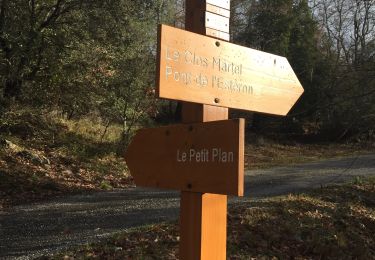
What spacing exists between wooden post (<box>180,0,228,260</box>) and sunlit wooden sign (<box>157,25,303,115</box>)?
116 millimetres

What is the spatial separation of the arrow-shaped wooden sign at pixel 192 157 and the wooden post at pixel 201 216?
4.2 inches

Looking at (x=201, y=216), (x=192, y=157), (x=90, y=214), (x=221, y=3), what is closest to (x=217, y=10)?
(x=221, y=3)

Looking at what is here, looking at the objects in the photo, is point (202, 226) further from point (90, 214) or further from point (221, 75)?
point (90, 214)

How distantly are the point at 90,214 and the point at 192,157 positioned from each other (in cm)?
655

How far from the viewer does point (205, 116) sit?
2801 mm

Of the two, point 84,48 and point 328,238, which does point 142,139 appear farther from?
point 84,48

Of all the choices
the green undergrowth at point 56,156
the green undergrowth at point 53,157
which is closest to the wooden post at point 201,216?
the green undergrowth at point 56,156

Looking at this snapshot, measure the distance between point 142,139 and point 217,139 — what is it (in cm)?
69

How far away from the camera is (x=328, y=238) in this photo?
791 cm

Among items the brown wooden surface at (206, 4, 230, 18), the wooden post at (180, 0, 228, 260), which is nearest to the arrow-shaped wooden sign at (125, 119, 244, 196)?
the wooden post at (180, 0, 228, 260)

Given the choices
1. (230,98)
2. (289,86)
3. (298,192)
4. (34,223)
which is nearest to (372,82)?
(298,192)

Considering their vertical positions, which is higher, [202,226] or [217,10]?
[217,10]

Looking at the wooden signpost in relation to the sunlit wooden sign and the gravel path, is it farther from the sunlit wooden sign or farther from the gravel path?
the gravel path

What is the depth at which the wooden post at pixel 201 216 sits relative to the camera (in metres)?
2.69
